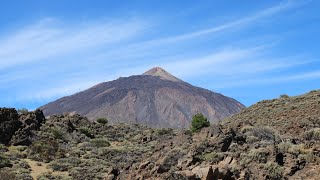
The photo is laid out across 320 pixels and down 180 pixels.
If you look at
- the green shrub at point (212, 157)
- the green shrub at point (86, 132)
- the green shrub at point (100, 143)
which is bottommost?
the green shrub at point (212, 157)

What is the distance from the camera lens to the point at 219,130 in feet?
65.3

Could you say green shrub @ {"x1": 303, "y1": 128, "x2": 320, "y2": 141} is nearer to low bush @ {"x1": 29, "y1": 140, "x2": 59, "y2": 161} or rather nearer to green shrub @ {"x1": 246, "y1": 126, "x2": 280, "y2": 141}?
green shrub @ {"x1": 246, "y1": 126, "x2": 280, "y2": 141}

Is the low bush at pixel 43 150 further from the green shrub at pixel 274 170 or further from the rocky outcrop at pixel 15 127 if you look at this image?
the green shrub at pixel 274 170

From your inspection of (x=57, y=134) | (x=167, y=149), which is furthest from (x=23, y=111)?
(x=167, y=149)

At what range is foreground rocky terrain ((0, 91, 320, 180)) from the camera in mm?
15305

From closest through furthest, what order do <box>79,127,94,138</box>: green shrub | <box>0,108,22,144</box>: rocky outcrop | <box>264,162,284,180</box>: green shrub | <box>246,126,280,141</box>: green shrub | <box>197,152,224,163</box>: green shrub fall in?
<box>264,162,284,180</box>: green shrub
<box>197,152,224,163</box>: green shrub
<box>246,126,280,141</box>: green shrub
<box>0,108,22,144</box>: rocky outcrop
<box>79,127,94,138</box>: green shrub

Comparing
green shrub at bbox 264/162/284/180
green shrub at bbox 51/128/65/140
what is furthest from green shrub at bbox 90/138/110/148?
green shrub at bbox 264/162/284/180

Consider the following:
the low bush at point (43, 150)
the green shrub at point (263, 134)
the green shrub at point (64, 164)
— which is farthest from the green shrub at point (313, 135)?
A: the low bush at point (43, 150)

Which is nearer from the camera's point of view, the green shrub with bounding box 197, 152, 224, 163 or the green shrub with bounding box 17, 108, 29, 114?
the green shrub with bounding box 197, 152, 224, 163

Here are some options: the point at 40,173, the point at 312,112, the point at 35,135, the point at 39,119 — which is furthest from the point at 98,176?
the point at 312,112

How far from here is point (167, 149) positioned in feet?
62.8

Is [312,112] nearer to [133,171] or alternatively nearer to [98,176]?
[98,176]

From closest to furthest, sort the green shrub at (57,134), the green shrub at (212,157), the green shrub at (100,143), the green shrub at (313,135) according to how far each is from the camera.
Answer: the green shrub at (212,157) → the green shrub at (313,135) → the green shrub at (57,134) → the green shrub at (100,143)

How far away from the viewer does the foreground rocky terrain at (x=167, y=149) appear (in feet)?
50.2
